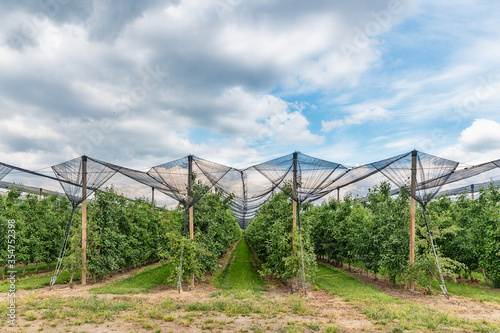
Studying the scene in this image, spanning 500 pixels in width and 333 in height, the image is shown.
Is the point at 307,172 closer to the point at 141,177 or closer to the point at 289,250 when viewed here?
the point at 289,250

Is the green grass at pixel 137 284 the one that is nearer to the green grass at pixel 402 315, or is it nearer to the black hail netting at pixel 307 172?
the black hail netting at pixel 307 172

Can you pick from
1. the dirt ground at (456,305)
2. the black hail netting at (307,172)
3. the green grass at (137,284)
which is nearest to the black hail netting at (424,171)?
the black hail netting at (307,172)

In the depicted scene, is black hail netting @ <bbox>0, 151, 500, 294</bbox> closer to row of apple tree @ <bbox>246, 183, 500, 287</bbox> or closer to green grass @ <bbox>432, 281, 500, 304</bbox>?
row of apple tree @ <bbox>246, 183, 500, 287</bbox>

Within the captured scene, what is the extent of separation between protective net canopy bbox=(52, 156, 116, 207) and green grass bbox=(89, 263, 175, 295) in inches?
189

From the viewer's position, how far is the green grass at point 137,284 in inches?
508

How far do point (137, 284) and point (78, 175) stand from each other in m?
6.86

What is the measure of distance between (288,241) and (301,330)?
594 cm

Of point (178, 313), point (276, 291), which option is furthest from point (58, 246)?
point (276, 291)

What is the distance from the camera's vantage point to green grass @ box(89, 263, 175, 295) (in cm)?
1291

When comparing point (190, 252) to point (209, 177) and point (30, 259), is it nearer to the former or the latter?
point (209, 177)

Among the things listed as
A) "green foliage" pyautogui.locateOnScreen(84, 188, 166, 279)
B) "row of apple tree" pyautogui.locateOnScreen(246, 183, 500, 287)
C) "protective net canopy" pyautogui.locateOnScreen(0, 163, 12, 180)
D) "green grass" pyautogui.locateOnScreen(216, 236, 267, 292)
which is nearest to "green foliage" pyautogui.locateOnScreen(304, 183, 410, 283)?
"row of apple tree" pyautogui.locateOnScreen(246, 183, 500, 287)

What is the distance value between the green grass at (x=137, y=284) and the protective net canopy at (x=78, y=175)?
4.80m

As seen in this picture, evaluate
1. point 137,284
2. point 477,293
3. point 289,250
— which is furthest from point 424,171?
point 137,284

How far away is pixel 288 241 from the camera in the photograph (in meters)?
13.7
